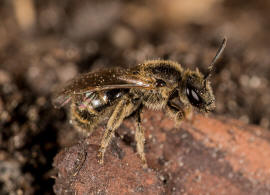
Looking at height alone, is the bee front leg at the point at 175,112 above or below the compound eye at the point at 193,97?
below

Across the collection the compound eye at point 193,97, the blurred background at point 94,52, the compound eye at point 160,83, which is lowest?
the compound eye at point 193,97

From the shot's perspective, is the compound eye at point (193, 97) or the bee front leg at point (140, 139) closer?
the bee front leg at point (140, 139)

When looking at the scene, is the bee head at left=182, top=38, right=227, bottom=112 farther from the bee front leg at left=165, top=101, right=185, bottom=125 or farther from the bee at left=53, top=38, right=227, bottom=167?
the bee front leg at left=165, top=101, right=185, bottom=125

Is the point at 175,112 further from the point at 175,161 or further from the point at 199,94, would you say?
the point at 175,161

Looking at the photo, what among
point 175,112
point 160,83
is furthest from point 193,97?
point 160,83

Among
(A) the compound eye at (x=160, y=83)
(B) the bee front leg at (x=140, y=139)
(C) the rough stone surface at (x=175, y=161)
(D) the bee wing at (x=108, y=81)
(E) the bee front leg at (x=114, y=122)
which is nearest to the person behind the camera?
(C) the rough stone surface at (x=175, y=161)

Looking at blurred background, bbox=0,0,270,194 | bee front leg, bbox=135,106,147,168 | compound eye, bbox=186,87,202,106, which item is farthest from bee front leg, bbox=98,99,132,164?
blurred background, bbox=0,0,270,194

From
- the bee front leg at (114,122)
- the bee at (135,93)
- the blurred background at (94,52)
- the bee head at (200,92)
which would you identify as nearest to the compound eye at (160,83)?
the bee at (135,93)

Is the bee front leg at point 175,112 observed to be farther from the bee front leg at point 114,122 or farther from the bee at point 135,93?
the bee front leg at point 114,122
